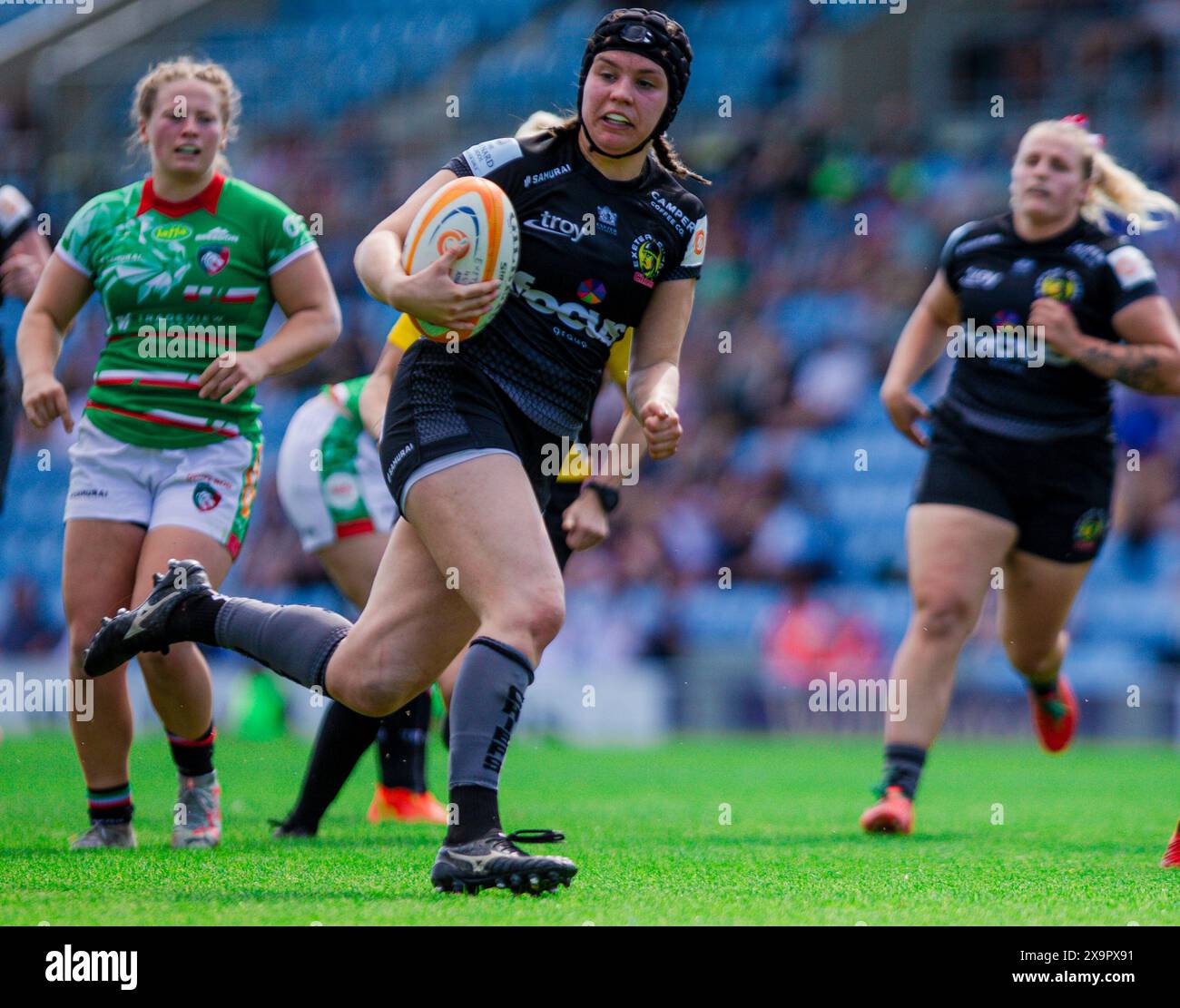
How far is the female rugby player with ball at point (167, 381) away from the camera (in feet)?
19.0

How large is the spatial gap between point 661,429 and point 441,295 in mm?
656

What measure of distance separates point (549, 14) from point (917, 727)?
1597cm

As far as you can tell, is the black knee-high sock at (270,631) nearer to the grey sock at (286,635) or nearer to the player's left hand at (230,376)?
the grey sock at (286,635)

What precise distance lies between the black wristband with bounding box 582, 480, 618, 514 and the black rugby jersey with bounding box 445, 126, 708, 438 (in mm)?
536

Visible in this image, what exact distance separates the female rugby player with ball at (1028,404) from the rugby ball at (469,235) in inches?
113

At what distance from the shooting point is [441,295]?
14.2ft

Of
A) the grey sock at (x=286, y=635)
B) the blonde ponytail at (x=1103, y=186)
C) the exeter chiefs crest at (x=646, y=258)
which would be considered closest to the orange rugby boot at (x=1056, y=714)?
the blonde ponytail at (x=1103, y=186)

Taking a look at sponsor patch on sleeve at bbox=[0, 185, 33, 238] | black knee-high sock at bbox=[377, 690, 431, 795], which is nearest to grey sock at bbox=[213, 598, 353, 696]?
black knee-high sock at bbox=[377, 690, 431, 795]

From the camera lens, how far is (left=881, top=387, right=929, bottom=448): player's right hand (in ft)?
23.3

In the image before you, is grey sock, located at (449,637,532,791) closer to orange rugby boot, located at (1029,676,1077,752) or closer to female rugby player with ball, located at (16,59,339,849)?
female rugby player with ball, located at (16,59,339,849)

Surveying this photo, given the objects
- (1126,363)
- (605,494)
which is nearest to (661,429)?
(605,494)

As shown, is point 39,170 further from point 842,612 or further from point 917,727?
point 917,727
